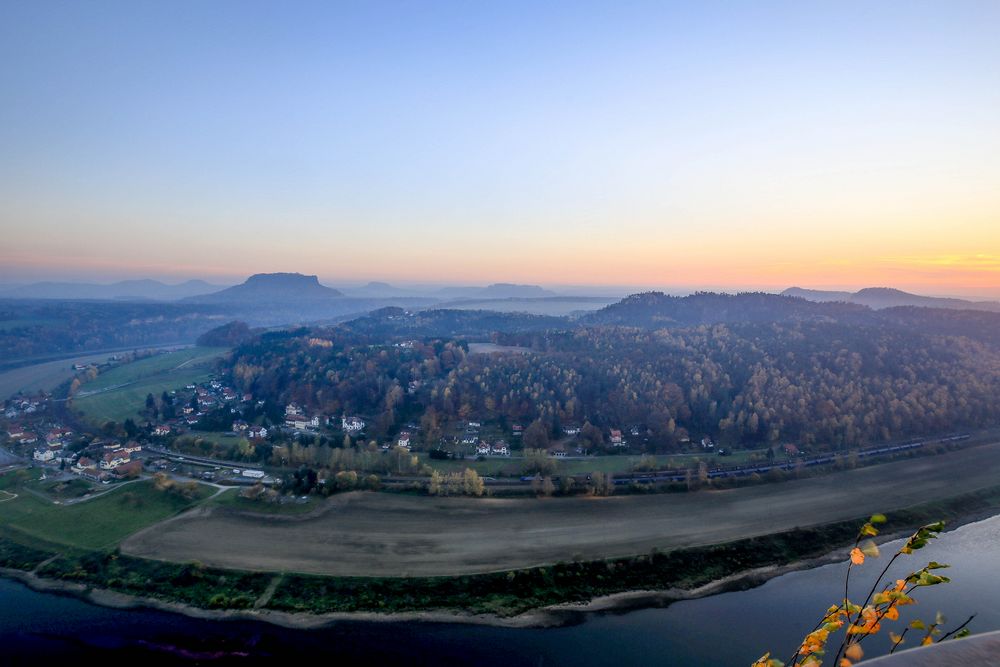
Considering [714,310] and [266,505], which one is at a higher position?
[714,310]

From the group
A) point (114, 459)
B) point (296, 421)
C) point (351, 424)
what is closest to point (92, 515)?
point (114, 459)

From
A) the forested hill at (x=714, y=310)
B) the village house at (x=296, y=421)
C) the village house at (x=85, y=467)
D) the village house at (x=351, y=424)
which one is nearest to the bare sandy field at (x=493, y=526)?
the village house at (x=85, y=467)

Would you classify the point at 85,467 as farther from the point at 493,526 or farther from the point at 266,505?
the point at 493,526

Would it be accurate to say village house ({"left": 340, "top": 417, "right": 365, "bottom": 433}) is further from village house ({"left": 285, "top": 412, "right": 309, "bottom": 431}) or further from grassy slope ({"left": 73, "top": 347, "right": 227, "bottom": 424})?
grassy slope ({"left": 73, "top": 347, "right": 227, "bottom": 424})

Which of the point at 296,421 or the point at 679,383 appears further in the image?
the point at 679,383

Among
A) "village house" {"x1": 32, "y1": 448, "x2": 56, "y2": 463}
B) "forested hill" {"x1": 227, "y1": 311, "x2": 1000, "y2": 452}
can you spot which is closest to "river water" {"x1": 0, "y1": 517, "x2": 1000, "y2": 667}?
"village house" {"x1": 32, "y1": 448, "x2": 56, "y2": 463}

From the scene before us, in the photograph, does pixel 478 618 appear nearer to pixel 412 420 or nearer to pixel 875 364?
pixel 412 420
